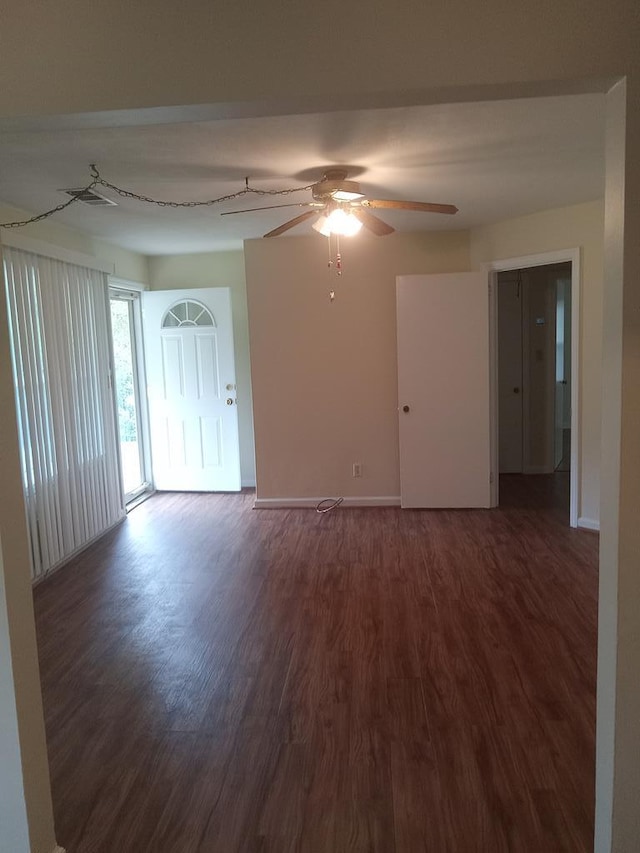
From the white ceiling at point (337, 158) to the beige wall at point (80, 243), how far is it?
0.12 metres

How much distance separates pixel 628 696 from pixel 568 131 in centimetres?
233

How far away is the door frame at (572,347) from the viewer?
4340 millimetres

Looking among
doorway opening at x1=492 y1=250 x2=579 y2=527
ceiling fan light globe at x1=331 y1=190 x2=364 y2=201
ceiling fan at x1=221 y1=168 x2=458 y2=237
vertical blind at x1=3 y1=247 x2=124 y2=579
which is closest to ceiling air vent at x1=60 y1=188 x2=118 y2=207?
vertical blind at x1=3 y1=247 x2=124 y2=579

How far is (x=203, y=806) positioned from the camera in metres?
1.94

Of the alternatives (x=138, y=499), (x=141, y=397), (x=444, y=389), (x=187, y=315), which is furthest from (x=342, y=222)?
(x=138, y=499)

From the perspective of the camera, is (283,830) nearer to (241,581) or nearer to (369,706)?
(369,706)

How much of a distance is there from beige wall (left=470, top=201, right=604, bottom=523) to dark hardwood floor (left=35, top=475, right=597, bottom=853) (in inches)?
21.9

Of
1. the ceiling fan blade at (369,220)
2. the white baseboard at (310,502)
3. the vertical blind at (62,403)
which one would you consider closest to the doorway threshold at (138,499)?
the vertical blind at (62,403)

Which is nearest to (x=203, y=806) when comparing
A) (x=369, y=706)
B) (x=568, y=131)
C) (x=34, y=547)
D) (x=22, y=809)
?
(x=22, y=809)

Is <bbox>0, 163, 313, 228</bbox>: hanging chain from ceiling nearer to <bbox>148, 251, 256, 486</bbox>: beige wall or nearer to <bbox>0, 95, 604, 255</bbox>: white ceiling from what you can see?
<bbox>0, 95, 604, 255</bbox>: white ceiling

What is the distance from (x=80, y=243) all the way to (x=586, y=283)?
3.86 metres

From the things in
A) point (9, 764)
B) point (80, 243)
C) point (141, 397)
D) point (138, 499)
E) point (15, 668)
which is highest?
point (80, 243)

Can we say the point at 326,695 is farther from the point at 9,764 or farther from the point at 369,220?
the point at 369,220

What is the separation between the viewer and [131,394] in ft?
19.4
